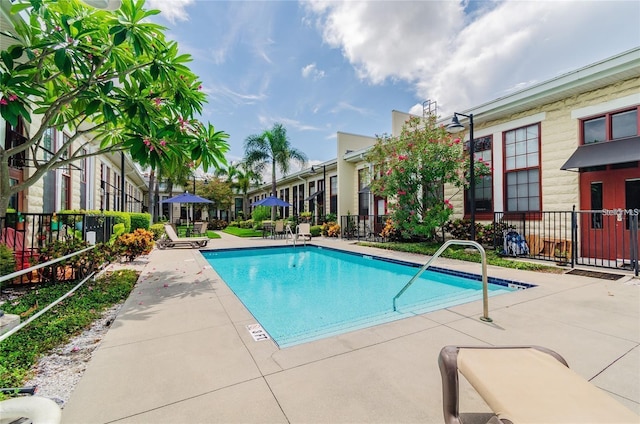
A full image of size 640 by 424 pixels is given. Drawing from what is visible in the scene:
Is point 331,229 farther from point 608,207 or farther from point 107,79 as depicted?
point 107,79

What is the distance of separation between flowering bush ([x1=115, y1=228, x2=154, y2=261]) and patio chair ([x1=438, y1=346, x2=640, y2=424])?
25.7 feet

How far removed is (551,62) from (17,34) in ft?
38.6

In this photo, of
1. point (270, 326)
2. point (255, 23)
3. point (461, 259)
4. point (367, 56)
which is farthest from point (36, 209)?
point (461, 259)

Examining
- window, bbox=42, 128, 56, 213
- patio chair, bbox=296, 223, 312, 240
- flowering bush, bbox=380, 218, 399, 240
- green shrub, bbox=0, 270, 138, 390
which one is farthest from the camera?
patio chair, bbox=296, 223, 312, 240

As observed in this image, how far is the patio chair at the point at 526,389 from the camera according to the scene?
46.9 inches

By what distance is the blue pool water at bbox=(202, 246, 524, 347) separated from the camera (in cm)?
434

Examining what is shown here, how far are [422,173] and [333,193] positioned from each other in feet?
28.3

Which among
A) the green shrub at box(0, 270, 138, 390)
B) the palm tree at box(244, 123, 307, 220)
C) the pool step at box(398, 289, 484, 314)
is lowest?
the pool step at box(398, 289, 484, 314)

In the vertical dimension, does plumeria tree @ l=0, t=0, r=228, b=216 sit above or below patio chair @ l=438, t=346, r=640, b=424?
above

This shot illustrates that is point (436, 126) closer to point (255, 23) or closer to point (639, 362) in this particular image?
A: point (255, 23)

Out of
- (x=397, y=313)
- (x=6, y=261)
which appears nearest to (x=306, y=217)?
(x=397, y=313)

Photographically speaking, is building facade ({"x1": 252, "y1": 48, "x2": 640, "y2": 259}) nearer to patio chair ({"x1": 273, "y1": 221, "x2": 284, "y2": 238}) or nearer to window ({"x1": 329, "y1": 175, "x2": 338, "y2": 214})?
window ({"x1": 329, "y1": 175, "x2": 338, "y2": 214})

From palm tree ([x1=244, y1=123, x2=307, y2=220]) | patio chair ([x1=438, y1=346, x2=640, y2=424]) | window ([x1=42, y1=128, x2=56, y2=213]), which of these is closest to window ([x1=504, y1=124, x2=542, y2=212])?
patio chair ([x1=438, y1=346, x2=640, y2=424])

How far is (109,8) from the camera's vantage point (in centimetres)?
340
